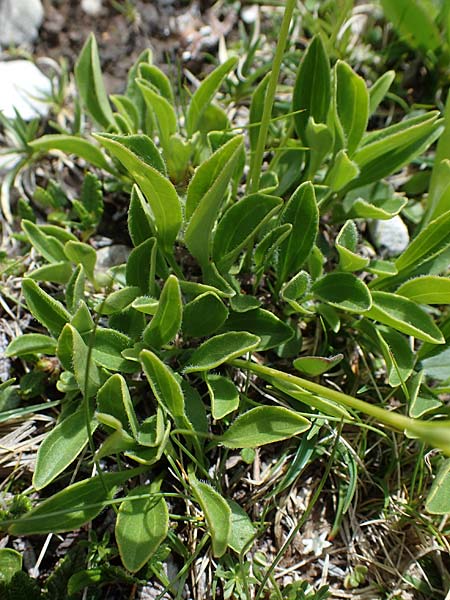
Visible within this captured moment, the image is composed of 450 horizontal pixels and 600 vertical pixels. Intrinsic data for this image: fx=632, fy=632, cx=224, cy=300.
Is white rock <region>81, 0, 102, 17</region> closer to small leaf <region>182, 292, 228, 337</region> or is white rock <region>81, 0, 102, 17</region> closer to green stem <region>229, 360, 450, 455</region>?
small leaf <region>182, 292, 228, 337</region>

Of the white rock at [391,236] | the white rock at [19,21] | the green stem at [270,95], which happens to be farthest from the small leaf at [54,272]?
the white rock at [19,21]

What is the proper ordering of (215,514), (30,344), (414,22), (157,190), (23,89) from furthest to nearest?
(414,22), (23,89), (30,344), (157,190), (215,514)

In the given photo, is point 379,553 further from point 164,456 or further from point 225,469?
point 164,456

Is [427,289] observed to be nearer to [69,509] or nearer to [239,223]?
[239,223]

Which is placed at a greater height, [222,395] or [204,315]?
[204,315]

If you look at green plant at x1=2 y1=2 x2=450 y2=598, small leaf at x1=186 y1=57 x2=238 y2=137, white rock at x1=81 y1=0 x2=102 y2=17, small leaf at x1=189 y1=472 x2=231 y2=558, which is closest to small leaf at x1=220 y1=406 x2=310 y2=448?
green plant at x1=2 y1=2 x2=450 y2=598

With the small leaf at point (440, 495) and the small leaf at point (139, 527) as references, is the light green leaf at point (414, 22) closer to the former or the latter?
the small leaf at point (440, 495)

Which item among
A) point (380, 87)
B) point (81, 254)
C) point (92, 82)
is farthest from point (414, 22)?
point (81, 254)
